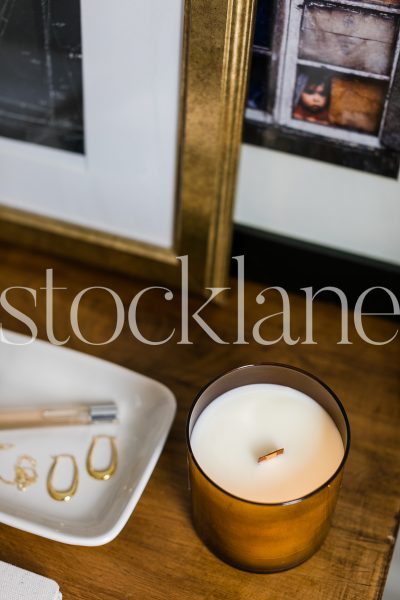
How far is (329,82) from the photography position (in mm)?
487

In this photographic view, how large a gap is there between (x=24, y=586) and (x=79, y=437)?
0.35ft

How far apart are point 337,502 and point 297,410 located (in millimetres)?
68

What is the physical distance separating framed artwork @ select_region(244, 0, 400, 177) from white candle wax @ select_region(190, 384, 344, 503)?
16 cm

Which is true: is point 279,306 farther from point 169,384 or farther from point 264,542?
point 264,542

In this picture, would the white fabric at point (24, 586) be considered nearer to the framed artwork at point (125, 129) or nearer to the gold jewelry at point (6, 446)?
the gold jewelry at point (6, 446)

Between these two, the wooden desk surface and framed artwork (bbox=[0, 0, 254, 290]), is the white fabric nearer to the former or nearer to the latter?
the wooden desk surface

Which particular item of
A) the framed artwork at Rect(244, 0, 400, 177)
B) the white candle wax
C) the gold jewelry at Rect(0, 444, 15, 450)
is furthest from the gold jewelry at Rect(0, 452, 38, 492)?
the framed artwork at Rect(244, 0, 400, 177)

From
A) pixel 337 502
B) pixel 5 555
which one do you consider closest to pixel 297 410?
pixel 337 502

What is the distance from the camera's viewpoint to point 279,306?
58cm

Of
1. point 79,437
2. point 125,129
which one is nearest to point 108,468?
point 79,437

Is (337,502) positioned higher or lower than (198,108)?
lower

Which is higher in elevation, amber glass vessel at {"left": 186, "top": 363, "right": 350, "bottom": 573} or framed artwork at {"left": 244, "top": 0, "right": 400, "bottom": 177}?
framed artwork at {"left": 244, "top": 0, "right": 400, "bottom": 177}

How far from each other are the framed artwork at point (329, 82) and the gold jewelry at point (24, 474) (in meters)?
0.24

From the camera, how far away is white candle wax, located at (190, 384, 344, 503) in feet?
1.35
